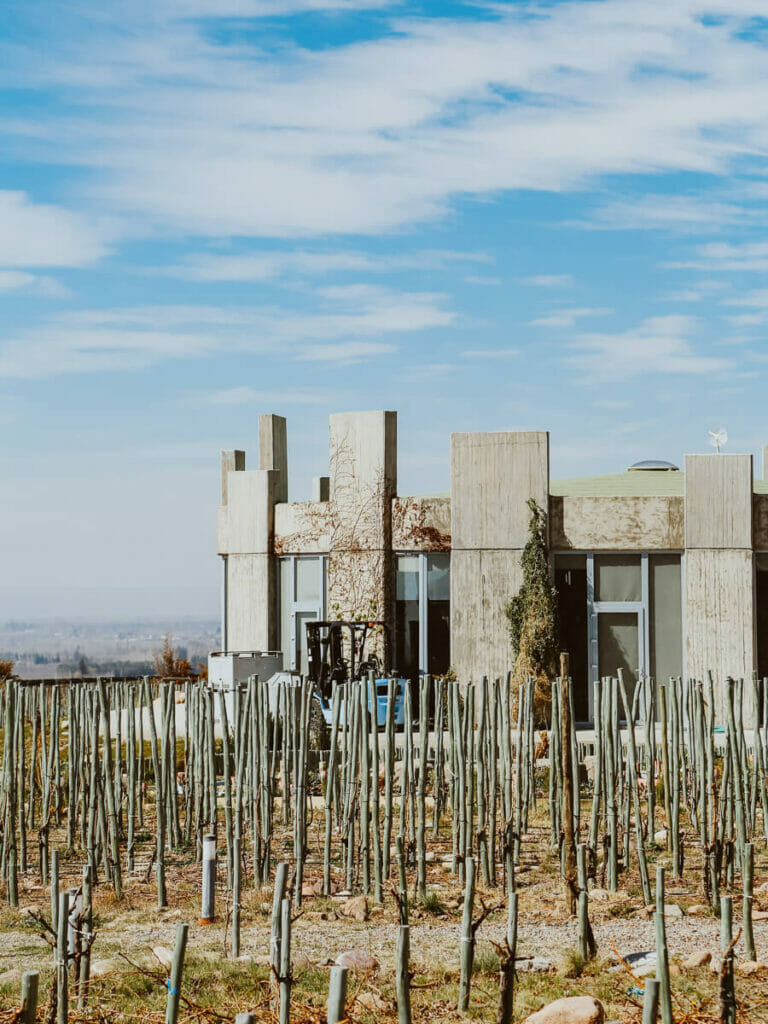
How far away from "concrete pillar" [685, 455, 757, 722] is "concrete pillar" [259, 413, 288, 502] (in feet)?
22.0

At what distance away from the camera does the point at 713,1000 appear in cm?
584

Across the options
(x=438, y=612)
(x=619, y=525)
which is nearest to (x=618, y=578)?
(x=619, y=525)

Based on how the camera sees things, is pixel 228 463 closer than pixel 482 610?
No

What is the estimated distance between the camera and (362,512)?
61.3ft

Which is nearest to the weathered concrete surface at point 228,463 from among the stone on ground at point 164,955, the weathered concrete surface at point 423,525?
the weathered concrete surface at point 423,525

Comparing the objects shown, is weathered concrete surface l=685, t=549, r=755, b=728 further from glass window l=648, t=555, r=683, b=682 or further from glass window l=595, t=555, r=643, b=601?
glass window l=595, t=555, r=643, b=601

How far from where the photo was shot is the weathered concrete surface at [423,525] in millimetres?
18281

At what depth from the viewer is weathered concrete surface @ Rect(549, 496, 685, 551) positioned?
58.0 ft

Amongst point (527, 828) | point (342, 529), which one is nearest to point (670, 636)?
point (342, 529)

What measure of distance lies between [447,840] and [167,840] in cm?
223

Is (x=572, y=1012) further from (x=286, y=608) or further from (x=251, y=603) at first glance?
(x=251, y=603)

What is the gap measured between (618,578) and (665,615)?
2.72ft

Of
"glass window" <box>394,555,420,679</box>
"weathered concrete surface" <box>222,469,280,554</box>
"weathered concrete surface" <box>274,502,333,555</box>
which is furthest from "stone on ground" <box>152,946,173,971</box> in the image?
"weathered concrete surface" <box>222,469,280,554</box>

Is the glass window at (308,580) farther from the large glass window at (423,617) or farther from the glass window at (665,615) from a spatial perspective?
the glass window at (665,615)
